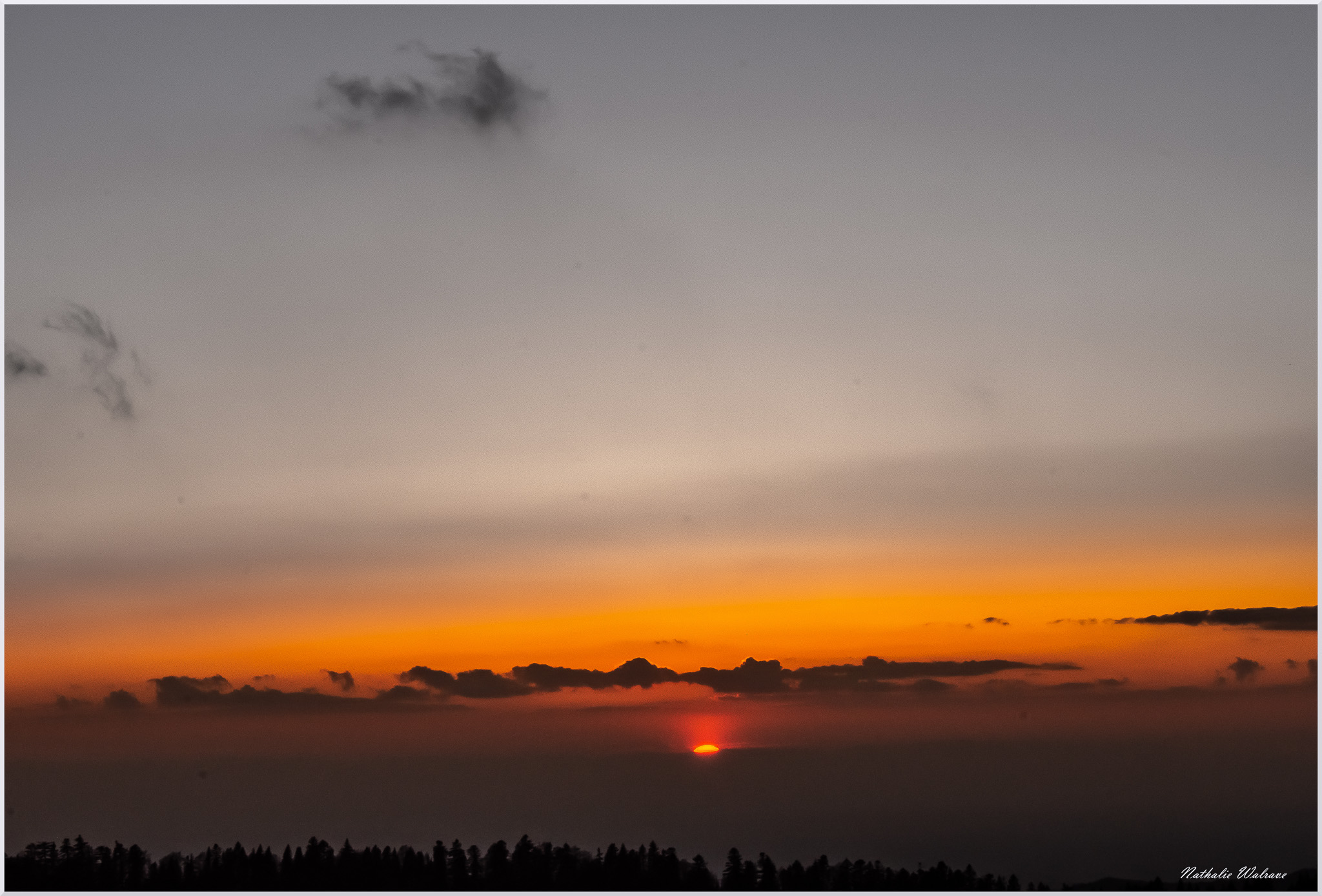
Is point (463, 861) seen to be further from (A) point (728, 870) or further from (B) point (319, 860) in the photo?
(A) point (728, 870)

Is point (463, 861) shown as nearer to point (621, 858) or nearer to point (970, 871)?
point (621, 858)

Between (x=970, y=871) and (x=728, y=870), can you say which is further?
(x=728, y=870)

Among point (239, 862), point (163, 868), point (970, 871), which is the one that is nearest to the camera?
point (970, 871)

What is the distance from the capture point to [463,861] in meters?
84.1

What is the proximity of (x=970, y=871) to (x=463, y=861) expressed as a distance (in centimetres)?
3689

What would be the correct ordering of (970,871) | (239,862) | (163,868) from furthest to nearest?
(239,862)
(163,868)
(970,871)

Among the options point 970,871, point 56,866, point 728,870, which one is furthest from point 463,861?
point 970,871

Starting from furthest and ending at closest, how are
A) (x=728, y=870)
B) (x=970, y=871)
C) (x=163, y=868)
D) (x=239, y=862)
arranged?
(x=239, y=862), (x=163, y=868), (x=728, y=870), (x=970, y=871)

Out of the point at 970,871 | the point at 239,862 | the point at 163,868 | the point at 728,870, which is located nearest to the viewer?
the point at 970,871

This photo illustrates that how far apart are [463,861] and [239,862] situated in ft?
50.6

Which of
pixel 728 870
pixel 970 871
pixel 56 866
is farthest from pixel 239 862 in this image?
pixel 970 871

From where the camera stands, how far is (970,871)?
64938 mm

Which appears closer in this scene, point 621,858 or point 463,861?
point 621,858

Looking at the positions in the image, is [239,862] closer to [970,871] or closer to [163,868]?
[163,868]
